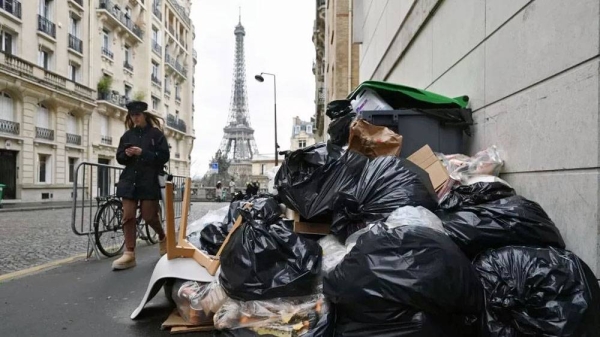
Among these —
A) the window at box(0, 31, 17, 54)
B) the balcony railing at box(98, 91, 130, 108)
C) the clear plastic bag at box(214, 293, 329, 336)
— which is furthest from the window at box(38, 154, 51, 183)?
the clear plastic bag at box(214, 293, 329, 336)

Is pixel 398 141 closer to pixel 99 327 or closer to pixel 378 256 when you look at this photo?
pixel 378 256

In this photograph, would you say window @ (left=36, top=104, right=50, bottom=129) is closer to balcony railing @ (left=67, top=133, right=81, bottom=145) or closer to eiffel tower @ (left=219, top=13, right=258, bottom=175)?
balcony railing @ (left=67, top=133, right=81, bottom=145)

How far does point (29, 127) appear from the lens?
20047 mm

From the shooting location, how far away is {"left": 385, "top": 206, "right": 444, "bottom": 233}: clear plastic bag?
1.94 m

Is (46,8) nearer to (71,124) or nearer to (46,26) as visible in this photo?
(46,26)

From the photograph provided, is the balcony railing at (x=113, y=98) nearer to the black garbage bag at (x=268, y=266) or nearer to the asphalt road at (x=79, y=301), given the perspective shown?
the asphalt road at (x=79, y=301)

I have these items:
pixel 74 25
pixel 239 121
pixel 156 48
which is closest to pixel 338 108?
pixel 74 25

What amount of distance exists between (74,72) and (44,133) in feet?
17.5

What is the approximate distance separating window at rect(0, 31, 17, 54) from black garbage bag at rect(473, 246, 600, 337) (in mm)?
23505

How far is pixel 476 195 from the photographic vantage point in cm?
223

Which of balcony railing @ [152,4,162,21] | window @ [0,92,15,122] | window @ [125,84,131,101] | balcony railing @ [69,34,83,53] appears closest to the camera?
window @ [0,92,15,122]

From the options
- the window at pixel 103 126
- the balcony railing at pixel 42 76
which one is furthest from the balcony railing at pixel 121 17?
the window at pixel 103 126

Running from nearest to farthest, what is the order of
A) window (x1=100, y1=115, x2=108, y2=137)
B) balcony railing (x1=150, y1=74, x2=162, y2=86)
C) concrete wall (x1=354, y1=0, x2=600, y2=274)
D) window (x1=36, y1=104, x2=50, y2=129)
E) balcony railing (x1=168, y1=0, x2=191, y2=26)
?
concrete wall (x1=354, y1=0, x2=600, y2=274), window (x1=36, y1=104, x2=50, y2=129), window (x1=100, y1=115, x2=108, y2=137), balcony railing (x1=150, y1=74, x2=162, y2=86), balcony railing (x1=168, y1=0, x2=191, y2=26)

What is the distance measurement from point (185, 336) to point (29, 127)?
73.1 feet
